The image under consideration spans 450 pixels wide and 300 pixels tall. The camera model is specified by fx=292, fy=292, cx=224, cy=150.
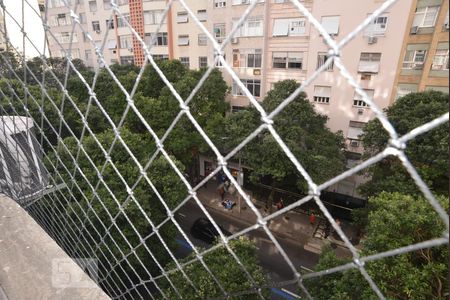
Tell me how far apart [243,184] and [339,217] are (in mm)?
2607

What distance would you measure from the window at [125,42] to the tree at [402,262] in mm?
8381

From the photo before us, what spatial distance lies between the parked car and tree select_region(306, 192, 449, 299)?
3.30 m

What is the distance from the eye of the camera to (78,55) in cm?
1034

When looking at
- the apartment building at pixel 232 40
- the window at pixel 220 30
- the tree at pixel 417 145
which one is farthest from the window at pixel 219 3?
the tree at pixel 417 145

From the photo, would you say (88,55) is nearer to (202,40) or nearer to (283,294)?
(202,40)

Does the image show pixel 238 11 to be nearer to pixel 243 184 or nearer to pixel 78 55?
pixel 243 184

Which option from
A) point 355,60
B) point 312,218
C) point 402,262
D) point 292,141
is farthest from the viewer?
point 312,218

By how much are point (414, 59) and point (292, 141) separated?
282 centimetres

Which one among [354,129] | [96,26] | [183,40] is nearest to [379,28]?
[354,129]

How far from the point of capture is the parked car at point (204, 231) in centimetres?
609

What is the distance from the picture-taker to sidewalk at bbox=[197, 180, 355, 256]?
617cm

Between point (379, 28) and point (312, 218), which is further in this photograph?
point (312, 218)

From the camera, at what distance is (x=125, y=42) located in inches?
360

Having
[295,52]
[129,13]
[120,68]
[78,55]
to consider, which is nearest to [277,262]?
[295,52]
